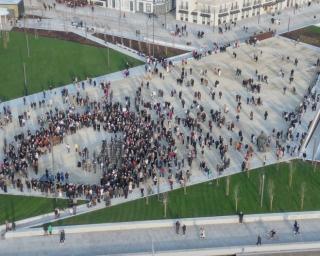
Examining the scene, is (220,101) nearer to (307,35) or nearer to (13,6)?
(307,35)

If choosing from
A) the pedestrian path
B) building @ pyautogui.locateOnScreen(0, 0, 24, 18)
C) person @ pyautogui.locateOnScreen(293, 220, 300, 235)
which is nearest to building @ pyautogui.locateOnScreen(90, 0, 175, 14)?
building @ pyautogui.locateOnScreen(0, 0, 24, 18)

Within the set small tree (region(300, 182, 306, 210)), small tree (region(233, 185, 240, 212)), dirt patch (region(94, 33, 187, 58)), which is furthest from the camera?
dirt patch (region(94, 33, 187, 58))

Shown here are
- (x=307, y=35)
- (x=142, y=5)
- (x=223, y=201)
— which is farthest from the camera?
(x=142, y=5)

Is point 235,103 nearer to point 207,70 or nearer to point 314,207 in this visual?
point 207,70

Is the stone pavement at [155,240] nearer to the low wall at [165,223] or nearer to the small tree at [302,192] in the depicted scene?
the low wall at [165,223]

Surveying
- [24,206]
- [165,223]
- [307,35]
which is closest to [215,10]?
[307,35]

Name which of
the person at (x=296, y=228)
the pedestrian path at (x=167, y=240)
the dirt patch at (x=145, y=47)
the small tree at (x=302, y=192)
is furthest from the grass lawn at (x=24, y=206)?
the dirt patch at (x=145, y=47)

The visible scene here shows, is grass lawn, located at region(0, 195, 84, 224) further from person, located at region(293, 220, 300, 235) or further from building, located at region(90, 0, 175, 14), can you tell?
building, located at region(90, 0, 175, 14)
